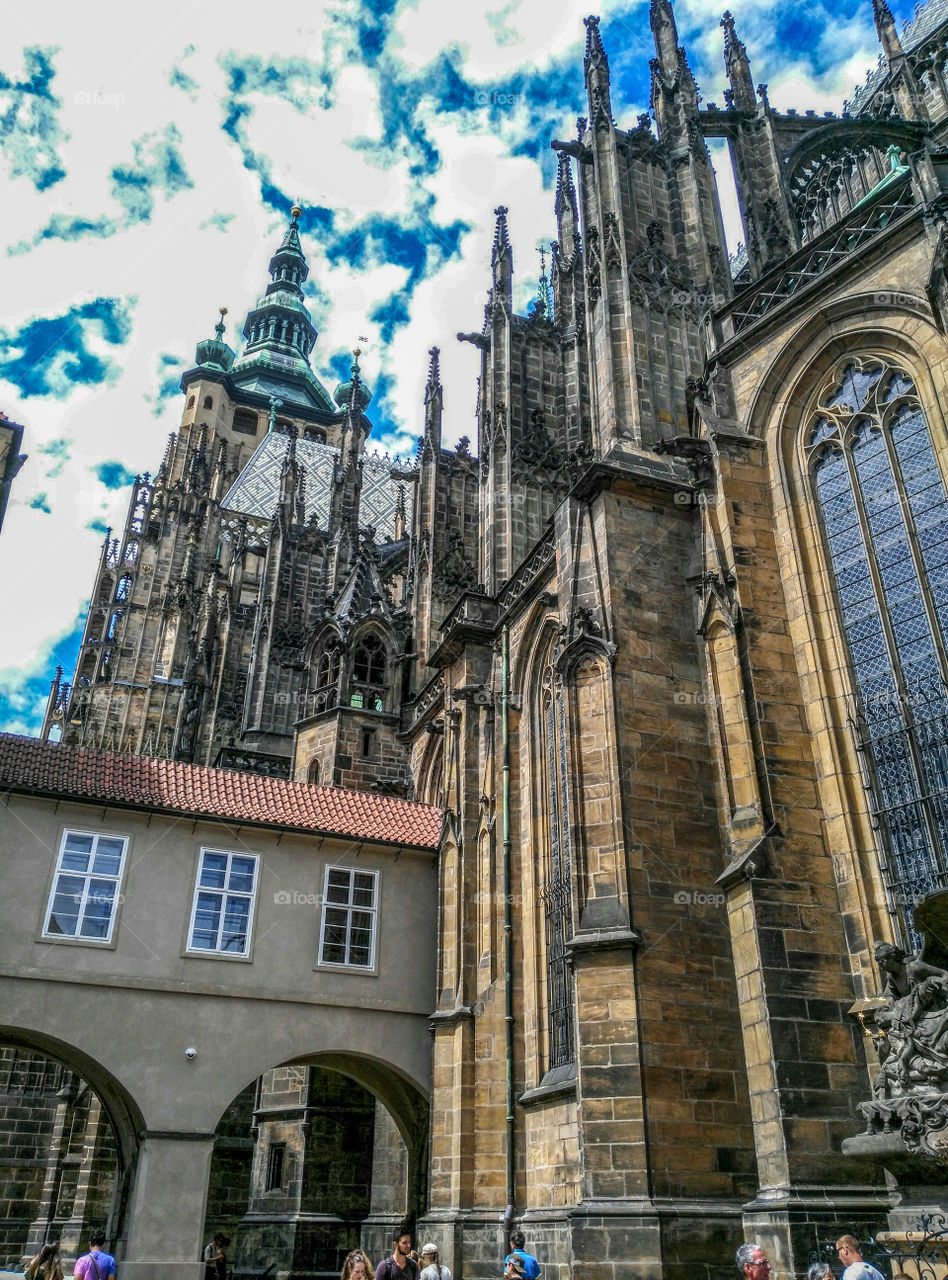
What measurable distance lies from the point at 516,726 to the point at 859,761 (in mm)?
7127

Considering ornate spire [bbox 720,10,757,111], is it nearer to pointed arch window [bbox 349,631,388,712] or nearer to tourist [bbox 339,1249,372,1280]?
pointed arch window [bbox 349,631,388,712]

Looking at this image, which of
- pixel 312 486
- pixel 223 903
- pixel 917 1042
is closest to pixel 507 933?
pixel 223 903

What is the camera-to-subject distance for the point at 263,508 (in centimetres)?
5634

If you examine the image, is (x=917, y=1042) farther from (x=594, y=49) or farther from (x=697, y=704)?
(x=594, y=49)

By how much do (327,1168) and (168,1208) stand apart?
590 centimetres

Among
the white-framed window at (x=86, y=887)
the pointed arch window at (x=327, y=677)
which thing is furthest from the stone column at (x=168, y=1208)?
the pointed arch window at (x=327, y=677)

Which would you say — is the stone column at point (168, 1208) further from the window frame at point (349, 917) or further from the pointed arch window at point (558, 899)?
the pointed arch window at point (558, 899)

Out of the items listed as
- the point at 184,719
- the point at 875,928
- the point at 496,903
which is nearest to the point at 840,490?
the point at 875,928

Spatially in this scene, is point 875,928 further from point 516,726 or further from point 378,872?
point 378,872

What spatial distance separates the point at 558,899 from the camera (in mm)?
15305

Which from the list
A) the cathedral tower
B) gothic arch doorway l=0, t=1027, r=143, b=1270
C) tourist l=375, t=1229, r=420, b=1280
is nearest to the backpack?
tourist l=375, t=1229, r=420, b=1280

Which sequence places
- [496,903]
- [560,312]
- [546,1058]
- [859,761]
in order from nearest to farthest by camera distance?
→ [859,761] < [546,1058] < [496,903] < [560,312]

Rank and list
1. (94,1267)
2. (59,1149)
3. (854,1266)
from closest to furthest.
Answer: (854,1266)
(94,1267)
(59,1149)

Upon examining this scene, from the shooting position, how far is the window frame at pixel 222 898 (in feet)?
53.4
